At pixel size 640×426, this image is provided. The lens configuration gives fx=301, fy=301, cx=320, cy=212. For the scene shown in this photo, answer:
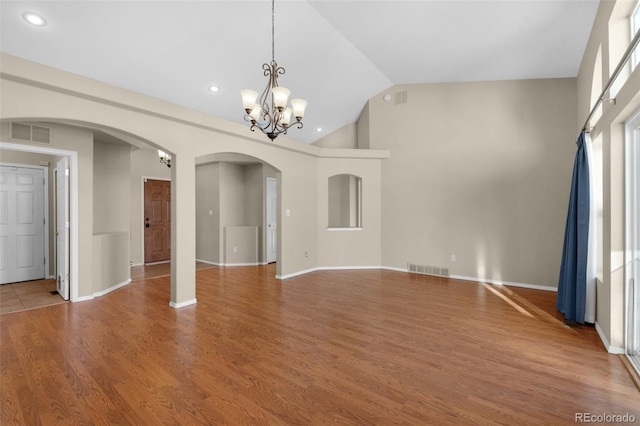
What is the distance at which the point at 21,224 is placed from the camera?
532 cm

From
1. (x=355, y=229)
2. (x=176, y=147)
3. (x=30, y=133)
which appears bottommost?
(x=355, y=229)

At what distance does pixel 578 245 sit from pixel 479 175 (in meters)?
2.40

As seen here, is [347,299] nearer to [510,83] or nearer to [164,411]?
[164,411]

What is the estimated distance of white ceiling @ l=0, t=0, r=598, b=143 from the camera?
3.42 metres

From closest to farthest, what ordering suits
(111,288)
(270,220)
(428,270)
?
(111,288) < (428,270) < (270,220)

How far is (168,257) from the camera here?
7.71 m

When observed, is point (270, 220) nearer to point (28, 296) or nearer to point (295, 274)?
point (295, 274)

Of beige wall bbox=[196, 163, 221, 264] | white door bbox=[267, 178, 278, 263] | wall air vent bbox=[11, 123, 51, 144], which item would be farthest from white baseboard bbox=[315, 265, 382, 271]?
wall air vent bbox=[11, 123, 51, 144]

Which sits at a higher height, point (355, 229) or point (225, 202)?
point (225, 202)

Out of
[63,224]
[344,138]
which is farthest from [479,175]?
[63,224]

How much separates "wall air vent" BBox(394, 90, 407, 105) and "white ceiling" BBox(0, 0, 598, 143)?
1.98 feet

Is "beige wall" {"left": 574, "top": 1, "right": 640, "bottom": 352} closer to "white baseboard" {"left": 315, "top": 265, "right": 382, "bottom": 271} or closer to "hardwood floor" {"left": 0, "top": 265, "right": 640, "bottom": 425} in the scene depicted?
"hardwood floor" {"left": 0, "top": 265, "right": 640, "bottom": 425}

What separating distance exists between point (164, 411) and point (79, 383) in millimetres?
846

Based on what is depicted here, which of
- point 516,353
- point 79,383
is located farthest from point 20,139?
point 516,353
